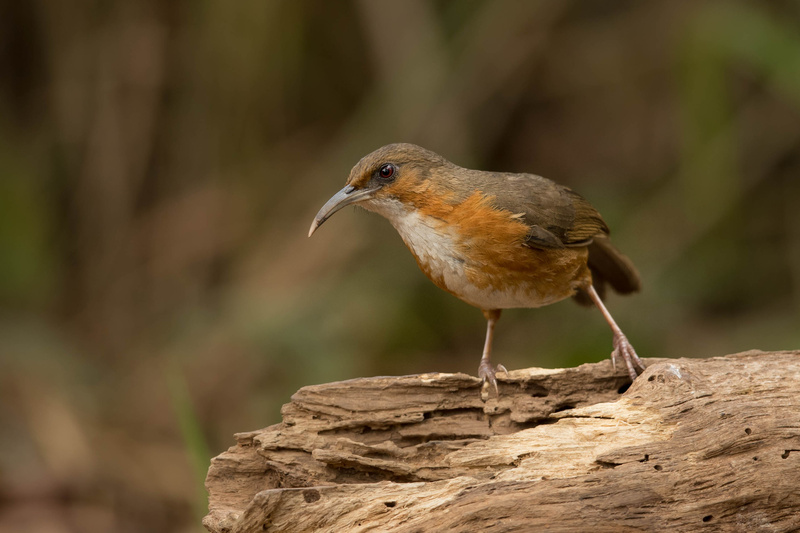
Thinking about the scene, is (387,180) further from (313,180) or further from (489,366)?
(313,180)

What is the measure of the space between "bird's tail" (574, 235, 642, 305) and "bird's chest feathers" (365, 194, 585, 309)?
30.4 inches

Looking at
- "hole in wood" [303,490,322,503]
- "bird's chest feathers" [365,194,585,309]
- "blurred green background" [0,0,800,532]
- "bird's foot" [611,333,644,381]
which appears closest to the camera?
"hole in wood" [303,490,322,503]

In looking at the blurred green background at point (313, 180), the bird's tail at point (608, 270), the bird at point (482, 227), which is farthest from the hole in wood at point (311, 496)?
the blurred green background at point (313, 180)

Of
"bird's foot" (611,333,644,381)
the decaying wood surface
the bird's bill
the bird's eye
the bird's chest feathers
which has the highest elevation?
the bird's eye

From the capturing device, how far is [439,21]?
8.52 meters

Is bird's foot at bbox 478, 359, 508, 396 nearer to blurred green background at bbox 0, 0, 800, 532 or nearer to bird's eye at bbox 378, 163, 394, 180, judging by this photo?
bird's eye at bbox 378, 163, 394, 180

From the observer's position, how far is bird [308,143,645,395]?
436cm

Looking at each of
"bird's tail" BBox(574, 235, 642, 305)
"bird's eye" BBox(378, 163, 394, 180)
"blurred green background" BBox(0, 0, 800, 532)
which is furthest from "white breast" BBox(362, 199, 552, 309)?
"blurred green background" BBox(0, 0, 800, 532)

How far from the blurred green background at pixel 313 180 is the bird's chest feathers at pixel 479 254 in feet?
8.12

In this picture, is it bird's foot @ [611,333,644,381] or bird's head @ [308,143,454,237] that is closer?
bird's foot @ [611,333,644,381]

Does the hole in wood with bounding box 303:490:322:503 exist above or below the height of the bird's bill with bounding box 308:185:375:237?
below

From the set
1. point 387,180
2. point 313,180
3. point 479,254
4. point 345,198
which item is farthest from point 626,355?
point 313,180

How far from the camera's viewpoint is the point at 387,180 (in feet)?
15.1

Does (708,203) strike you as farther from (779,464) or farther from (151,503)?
(151,503)
